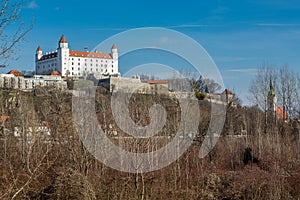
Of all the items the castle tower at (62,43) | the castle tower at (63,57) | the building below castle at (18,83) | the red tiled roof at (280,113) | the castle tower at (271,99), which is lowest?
the red tiled roof at (280,113)

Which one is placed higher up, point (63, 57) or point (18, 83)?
point (63, 57)

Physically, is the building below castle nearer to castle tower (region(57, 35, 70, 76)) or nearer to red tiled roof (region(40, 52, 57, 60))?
castle tower (region(57, 35, 70, 76))

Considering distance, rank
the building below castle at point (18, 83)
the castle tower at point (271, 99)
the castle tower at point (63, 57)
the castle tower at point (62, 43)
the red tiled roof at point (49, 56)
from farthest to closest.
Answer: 1. the red tiled roof at point (49, 56)
2. the castle tower at point (62, 43)
3. the castle tower at point (63, 57)
4. the castle tower at point (271, 99)
5. the building below castle at point (18, 83)

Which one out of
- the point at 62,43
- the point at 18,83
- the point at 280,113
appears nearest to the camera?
the point at 280,113

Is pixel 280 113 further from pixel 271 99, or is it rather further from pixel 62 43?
pixel 62 43

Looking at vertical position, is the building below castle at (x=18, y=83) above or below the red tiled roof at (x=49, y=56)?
below

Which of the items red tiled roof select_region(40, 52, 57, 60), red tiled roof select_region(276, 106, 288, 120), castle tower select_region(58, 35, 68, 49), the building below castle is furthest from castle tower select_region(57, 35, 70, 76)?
red tiled roof select_region(276, 106, 288, 120)

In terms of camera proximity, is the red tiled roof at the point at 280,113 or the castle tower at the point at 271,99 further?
the castle tower at the point at 271,99

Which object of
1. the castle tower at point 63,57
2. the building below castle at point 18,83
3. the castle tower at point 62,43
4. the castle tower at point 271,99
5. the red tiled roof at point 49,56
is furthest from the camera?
the red tiled roof at point 49,56

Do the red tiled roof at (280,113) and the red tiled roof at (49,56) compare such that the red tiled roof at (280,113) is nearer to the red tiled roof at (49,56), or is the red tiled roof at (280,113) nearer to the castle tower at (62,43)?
the castle tower at (62,43)

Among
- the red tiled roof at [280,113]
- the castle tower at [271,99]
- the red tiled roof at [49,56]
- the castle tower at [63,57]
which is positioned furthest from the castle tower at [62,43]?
the castle tower at [271,99]

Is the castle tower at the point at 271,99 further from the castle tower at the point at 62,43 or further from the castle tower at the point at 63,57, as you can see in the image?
the castle tower at the point at 62,43

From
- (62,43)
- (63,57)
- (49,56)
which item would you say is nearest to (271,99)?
(63,57)

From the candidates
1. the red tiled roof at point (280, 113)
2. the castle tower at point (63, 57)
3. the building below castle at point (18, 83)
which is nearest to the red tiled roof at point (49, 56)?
the castle tower at point (63, 57)
